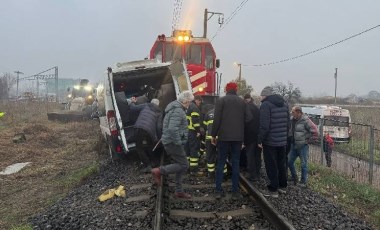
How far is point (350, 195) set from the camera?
→ 27.4ft

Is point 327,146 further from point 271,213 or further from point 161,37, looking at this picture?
point 271,213

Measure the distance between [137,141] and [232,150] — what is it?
113 inches

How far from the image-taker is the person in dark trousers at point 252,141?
26.2ft

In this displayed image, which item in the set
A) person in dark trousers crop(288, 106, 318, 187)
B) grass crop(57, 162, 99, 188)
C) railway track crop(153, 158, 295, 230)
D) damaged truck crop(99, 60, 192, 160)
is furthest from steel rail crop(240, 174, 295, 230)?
grass crop(57, 162, 99, 188)

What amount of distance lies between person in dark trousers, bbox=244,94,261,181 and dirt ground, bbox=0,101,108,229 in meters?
4.10

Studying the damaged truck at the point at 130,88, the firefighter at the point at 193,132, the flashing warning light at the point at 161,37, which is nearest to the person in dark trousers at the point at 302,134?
the firefighter at the point at 193,132

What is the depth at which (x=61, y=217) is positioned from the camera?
6.53m

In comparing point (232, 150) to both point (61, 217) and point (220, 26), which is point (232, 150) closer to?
point (61, 217)

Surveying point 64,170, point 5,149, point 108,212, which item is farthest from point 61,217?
point 5,149

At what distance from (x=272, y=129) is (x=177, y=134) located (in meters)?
1.77

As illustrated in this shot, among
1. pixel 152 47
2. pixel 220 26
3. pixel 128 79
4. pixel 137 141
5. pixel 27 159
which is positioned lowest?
pixel 27 159

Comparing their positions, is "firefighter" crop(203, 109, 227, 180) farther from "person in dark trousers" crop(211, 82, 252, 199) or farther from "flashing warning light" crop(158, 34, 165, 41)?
"flashing warning light" crop(158, 34, 165, 41)

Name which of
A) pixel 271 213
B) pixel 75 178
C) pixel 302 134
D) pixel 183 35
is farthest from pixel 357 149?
pixel 75 178

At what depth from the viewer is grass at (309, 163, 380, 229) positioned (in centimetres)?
732
